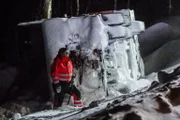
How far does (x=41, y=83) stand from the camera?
9.31 meters

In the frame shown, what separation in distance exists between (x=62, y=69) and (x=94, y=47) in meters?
0.96

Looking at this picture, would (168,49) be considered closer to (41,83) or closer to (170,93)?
(41,83)

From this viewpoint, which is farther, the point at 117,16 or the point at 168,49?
the point at 168,49

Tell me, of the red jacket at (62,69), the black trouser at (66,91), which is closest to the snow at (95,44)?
the black trouser at (66,91)

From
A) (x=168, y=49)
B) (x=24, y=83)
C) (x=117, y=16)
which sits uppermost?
(x=117, y=16)

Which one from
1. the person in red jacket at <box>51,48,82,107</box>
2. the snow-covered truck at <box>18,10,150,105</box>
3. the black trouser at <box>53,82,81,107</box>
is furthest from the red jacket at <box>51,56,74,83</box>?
the snow-covered truck at <box>18,10,150,105</box>

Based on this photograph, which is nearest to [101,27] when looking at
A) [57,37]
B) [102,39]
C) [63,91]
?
[102,39]

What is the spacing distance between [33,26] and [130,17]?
2.55 meters

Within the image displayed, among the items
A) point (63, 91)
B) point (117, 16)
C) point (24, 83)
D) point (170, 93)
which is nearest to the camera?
point (170, 93)

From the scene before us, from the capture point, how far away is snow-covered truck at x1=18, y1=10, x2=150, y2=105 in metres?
7.47

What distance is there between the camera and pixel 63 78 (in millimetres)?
7062

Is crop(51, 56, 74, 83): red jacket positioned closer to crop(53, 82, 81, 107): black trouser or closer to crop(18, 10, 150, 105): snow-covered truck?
crop(53, 82, 81, 107): black trouser

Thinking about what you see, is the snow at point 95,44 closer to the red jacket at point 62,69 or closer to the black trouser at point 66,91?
the black trouser at point 66,91

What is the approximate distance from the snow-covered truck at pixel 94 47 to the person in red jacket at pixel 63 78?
515 millimetres
